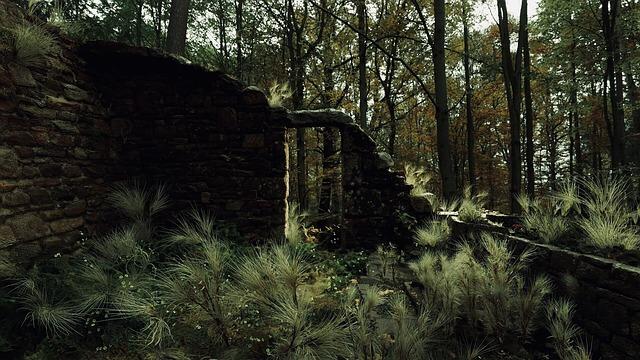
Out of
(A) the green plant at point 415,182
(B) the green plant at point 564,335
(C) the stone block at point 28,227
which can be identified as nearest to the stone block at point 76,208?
(C) the stone block at point 28,227

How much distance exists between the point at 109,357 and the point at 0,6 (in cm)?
403

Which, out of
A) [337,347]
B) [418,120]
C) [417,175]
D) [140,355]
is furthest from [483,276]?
[418,120]

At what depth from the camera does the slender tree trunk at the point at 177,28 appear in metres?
7.92

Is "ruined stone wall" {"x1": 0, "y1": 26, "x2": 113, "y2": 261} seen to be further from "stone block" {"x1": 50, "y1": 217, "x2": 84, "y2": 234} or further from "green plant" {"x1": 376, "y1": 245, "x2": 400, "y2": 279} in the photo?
"green plant" {"x1": 376, "y1": 245, "x2": 400, "y2": 279}

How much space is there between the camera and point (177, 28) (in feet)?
26.1

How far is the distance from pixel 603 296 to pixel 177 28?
28.0 ft

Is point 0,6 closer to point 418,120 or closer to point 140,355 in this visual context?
point 140,355

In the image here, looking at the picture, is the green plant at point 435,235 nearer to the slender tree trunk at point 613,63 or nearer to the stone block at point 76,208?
the stone block at point 76,208

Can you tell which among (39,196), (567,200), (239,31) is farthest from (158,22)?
(567,200)

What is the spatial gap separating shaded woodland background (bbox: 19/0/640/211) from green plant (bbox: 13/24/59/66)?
770 millimetres

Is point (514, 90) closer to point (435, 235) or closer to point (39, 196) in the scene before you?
point (435, 235)

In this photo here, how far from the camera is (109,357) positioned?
9.84 feet

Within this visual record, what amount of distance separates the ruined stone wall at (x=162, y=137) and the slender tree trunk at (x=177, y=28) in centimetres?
238

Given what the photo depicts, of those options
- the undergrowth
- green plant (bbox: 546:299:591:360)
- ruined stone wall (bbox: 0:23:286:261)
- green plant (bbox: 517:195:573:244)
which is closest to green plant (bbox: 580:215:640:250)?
the undergrowth
